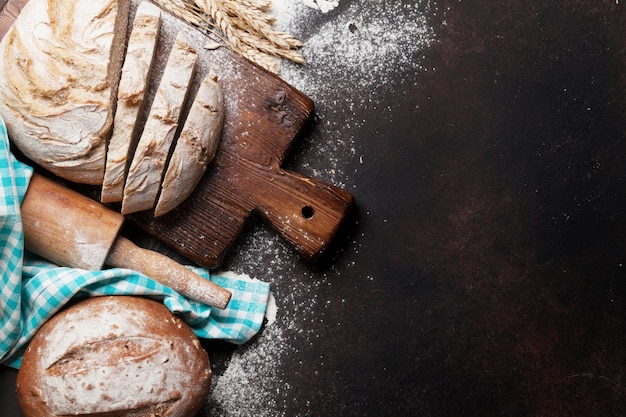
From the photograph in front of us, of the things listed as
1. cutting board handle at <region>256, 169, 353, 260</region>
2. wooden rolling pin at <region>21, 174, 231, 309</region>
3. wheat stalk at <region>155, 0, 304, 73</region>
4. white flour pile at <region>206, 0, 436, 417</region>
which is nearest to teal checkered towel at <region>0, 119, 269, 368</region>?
wooden rolling pin at <region>21, 174, 231, 309</region>

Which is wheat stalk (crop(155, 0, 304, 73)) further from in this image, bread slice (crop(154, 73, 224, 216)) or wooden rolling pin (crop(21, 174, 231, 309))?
wooden rolling pin (crop(21, 174, 231, 309))

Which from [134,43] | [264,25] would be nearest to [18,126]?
[134,43]

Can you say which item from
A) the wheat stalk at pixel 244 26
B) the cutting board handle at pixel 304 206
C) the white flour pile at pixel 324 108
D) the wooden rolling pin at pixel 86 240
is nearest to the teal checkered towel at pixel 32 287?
the wooden rolling pin at pixel 86 240

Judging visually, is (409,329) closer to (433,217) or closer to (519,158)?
(433,217)

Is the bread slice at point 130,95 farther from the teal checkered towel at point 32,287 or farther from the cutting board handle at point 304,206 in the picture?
the cutting board handle at point 304,206

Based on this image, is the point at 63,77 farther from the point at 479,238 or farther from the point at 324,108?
the point at 479,238
